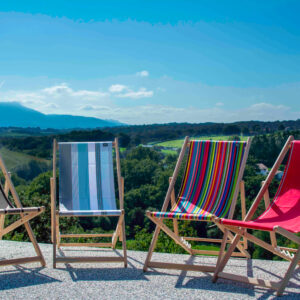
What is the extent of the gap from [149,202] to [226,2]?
8258mm

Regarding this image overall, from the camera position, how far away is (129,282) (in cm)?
272

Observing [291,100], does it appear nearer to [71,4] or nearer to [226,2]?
[226,2]


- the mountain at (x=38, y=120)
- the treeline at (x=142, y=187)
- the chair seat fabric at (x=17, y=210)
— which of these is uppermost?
the mountain at (x=38, y=120)

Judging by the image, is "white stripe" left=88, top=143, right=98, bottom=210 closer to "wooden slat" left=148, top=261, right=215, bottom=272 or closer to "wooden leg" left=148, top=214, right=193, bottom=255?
"wooden leg" left=148, top=214, right=193, bottom=255

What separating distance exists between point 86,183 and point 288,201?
174 cm

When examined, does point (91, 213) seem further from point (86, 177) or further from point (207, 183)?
point (207, 183)

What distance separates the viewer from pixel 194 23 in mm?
13578

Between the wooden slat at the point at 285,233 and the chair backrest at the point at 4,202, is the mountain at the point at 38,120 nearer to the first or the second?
the chair backrest at the point at 4,202

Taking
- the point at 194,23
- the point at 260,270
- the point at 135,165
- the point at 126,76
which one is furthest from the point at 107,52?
the point at 260,270

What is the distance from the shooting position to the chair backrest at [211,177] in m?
3.15

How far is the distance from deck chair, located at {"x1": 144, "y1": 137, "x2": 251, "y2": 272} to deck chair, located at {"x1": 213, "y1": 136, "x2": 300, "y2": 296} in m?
0.22

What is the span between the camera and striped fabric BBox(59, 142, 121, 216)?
335 cm

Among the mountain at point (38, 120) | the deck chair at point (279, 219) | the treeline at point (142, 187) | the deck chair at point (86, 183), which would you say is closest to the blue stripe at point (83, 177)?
the deck chair at point (86, 183)

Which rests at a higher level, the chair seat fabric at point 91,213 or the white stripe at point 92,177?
the white stripe at point 92,177
